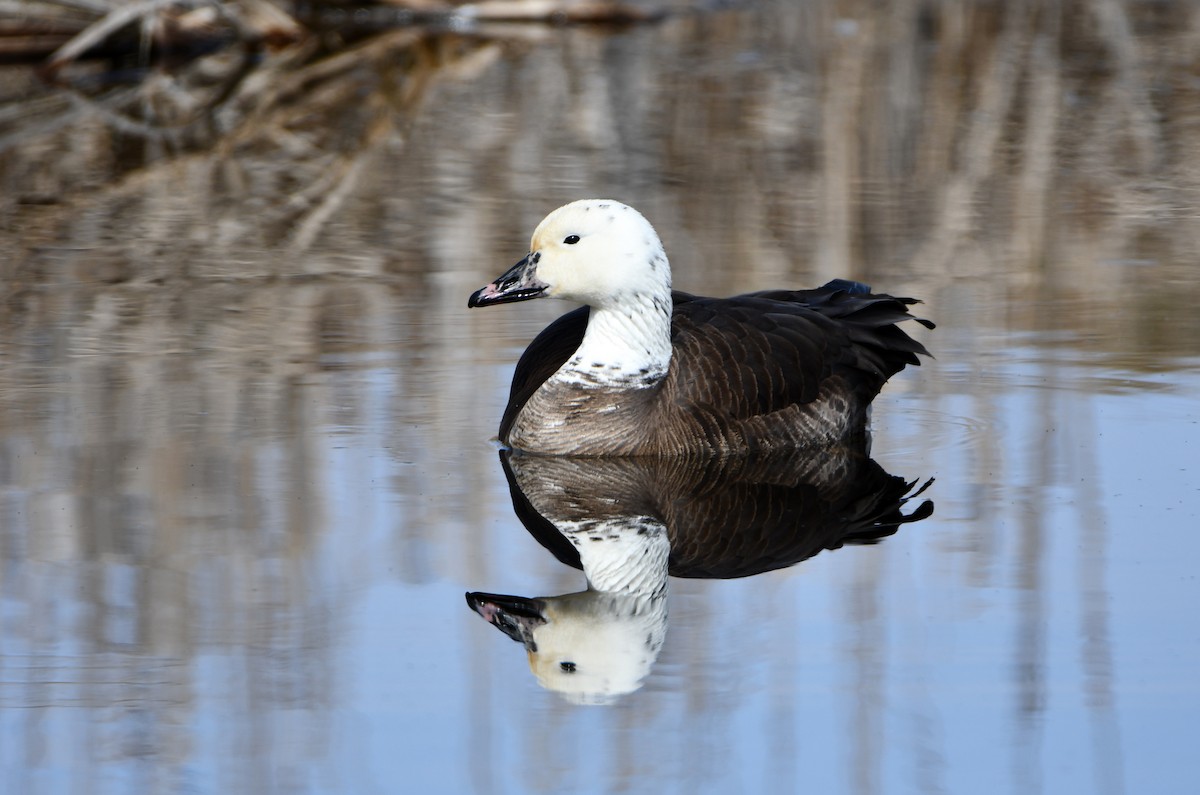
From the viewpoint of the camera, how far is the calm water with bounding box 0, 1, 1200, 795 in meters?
4.80

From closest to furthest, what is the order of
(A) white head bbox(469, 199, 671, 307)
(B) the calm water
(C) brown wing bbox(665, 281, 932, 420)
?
(B) the calm water, (A) white head bbox(469, 199, 671, 307), (C) brown wing bbox(665, 281, 932, 420)

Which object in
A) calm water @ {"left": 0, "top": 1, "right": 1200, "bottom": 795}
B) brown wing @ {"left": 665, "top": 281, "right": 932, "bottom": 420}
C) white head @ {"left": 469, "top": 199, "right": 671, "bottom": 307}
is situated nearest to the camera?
calm water @ {"left": 0, "top": 1, "right": 1200, "bottom": 795}

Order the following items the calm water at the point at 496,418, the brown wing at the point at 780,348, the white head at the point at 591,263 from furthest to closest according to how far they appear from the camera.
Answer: the brown wing at the point at 780,348, the white head at the point at 591,263, the calm water at the point at 496,418

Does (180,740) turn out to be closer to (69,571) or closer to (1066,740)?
(69,571)

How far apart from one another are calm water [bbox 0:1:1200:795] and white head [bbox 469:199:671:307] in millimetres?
730

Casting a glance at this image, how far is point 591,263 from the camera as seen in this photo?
7.49m

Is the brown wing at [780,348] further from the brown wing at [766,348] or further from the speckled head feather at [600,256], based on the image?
the speckled head feather at [600,256]

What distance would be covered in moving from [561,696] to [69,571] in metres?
2.00

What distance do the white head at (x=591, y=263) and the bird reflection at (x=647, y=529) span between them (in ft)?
2.27

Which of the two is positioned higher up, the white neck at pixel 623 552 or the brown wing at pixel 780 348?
the brown wing at pixel 780 348

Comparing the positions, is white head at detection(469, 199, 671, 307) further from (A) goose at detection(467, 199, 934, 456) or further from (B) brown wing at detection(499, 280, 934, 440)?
(B) brown wing at detection(499, 280, 934, 440)

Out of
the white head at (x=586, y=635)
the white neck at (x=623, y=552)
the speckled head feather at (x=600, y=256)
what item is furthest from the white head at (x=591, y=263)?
the white head at (x=586, y=635)

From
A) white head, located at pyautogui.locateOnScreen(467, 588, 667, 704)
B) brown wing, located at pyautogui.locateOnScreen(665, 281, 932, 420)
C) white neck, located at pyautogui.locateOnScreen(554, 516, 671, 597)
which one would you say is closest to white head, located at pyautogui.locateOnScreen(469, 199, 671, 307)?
brown wing, located at pyautogui.locateOnScreen(665, 281, 932, 420)

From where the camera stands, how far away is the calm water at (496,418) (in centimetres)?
480
